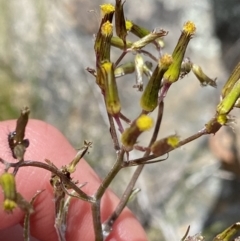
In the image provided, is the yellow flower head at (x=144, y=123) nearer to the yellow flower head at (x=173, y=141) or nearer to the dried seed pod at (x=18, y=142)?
the yellow flower head at (x=173, y=141)

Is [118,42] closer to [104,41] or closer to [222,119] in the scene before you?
[104,41]

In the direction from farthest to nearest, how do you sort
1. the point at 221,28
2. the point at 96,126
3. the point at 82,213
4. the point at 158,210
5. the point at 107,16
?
the point at 221,28 < the point at 96,126 < the point at 158,210 < the point at 82,213 < the point at 107,16

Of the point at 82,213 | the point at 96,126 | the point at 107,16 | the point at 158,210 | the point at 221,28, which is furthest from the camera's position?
the point at 221,28

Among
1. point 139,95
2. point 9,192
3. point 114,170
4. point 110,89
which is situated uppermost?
point 139,95

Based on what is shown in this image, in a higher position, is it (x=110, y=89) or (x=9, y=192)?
(x=110, y=89)

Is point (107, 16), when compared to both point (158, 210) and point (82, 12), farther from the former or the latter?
point (82, 12)

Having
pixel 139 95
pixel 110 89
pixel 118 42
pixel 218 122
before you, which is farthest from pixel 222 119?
pixel 139 95

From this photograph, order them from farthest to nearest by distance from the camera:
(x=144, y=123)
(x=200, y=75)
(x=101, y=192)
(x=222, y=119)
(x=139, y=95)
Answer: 1. (x=139, y=95)
2. (x=200, y=75)
3. (x=101, y=192)
4. (x=222, y=119)
5. (x=144, y=123)

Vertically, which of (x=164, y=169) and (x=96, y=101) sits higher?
(x=96, y=101)

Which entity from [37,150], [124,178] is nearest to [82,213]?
[37,150]
